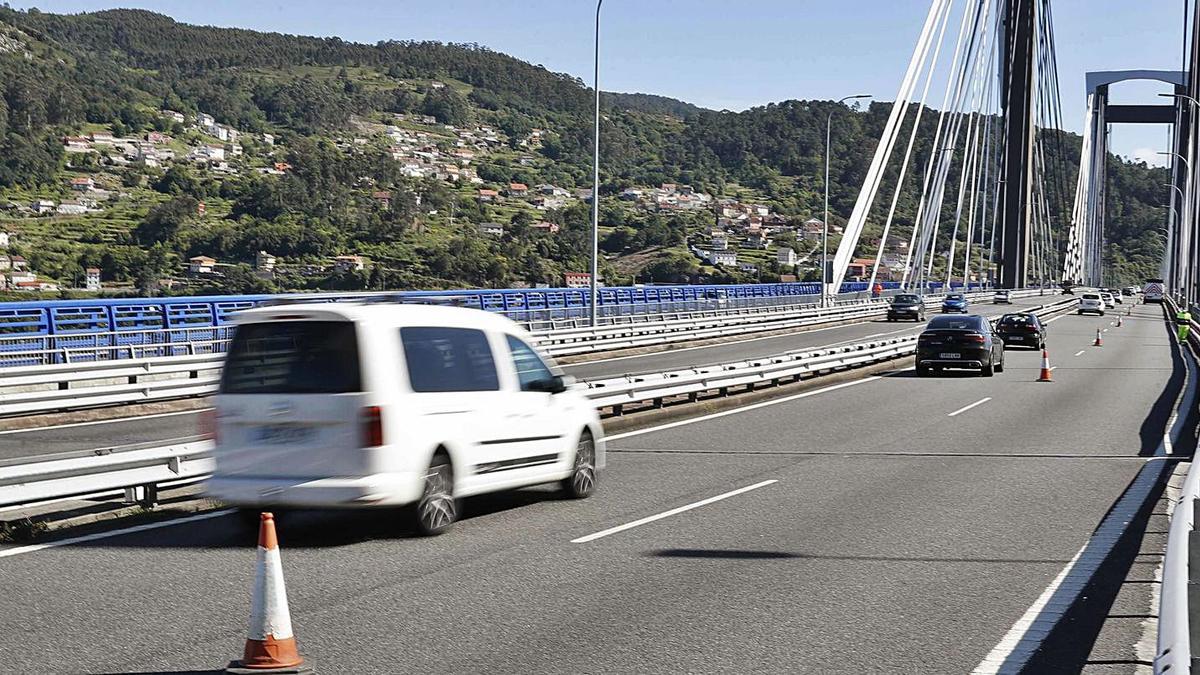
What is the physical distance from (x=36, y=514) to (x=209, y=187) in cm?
14367

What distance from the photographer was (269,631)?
255 inches

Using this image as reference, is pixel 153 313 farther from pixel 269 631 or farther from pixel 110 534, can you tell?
pixel 269 631

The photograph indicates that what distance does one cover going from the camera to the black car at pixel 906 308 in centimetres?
6638

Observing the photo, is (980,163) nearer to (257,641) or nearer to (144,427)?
(144,427)

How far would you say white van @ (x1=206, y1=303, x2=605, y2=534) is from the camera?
10078 mm

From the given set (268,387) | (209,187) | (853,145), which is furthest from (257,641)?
(853,145)

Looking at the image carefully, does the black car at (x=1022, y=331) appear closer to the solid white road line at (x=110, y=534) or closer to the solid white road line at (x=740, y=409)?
the solid white road line at (x=740, y=409)

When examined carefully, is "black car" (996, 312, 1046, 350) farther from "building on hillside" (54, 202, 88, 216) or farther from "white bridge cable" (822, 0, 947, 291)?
"building on hillside" (54, 202, 88, 216)

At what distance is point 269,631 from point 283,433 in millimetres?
3852

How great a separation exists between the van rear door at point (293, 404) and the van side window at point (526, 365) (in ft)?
6.72

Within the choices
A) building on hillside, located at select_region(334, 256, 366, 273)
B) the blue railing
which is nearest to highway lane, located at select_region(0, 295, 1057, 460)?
the blue railing

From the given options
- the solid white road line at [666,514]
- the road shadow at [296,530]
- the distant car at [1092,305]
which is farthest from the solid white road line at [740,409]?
the distant car at [1092,305]

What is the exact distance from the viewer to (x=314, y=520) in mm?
11531

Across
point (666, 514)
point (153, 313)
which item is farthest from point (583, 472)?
Answer: point (153, 313)
